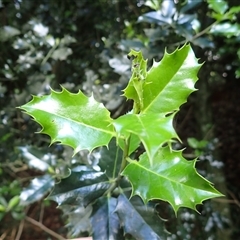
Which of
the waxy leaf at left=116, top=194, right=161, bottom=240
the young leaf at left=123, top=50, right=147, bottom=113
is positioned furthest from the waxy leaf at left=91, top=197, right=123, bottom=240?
the young leaf at left=123, top=50, right=147, bottom=113

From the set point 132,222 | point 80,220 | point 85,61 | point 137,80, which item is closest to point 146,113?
point 137,80

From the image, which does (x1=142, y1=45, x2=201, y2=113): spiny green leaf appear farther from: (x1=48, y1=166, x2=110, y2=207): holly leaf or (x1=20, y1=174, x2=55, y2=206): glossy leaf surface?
(x1=20, y1=174, x2=55, y2=206): glossy leaf surface

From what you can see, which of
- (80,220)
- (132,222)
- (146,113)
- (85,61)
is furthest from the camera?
(85,61)

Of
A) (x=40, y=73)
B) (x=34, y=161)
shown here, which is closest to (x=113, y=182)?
(x=34, y=161)

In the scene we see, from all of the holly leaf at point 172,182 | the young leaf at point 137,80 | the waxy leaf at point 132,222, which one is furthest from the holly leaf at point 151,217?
the young leaf at point 137,80

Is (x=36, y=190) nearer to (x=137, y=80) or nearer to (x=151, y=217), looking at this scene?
(x=151, y=217)

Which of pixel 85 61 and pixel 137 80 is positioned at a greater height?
pixel 137 80

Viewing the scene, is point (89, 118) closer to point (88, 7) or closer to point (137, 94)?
point (137, 94)
